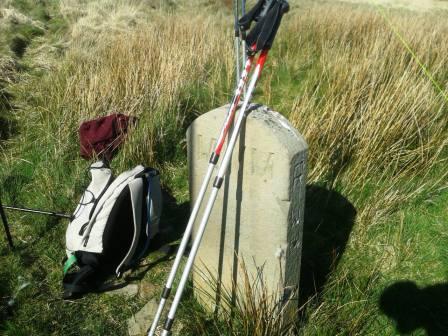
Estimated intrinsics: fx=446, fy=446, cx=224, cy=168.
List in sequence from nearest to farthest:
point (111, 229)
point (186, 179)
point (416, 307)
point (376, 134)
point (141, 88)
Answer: point (416, 307)
point (111, 229)
point (376, 134)
point (186, 179)
point (141, 88)

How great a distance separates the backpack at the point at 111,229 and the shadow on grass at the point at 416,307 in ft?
5.02

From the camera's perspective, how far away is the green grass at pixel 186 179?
244 cm

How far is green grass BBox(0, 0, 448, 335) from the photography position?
244 centimetres

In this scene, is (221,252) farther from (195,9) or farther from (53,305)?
(195,9)

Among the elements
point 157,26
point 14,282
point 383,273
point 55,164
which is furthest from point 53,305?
point 157,26

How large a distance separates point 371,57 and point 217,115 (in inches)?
120

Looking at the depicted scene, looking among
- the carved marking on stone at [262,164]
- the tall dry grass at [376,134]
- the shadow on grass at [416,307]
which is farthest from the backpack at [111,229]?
the shadow on grass at [416,307]

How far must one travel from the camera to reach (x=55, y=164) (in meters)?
3.80

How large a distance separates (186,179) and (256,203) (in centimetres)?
190

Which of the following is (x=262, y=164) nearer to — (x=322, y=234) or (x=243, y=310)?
(x=243, y=310)

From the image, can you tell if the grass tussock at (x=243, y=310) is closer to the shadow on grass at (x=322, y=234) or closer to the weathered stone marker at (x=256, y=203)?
the weathered stone marker at (x=256, y=203)

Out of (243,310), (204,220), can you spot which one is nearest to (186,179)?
(243,310)

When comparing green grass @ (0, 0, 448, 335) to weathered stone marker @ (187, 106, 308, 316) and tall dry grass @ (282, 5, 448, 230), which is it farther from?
weathered stone marker @ (187, 106, 308, 316)

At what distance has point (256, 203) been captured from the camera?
1999 millimetres
